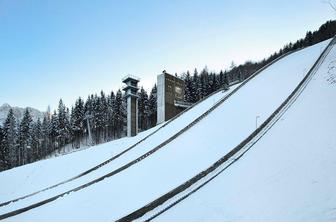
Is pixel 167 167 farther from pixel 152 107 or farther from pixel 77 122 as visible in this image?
pixel 77 122

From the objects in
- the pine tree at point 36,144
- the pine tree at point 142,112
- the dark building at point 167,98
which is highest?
the dark building at point 167,98

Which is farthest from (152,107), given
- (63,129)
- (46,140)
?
(46,140)

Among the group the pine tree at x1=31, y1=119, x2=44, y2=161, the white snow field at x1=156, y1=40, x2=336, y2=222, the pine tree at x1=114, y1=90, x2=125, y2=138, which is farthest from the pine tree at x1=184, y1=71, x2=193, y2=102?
the white snow field at x1=156, y1=40, x2=336, y2=222

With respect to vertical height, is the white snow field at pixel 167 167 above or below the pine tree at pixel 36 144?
above

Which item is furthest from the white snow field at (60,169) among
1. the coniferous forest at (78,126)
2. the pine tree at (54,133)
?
the pine tree at (54,133)

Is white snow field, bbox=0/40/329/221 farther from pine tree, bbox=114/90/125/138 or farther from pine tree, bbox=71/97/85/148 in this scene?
pine tree, bbox=71/97/85/148

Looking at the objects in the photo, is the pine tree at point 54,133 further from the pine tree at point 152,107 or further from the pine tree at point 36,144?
the pine tree at point 152,107

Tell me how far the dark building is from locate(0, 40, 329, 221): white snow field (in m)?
12.0

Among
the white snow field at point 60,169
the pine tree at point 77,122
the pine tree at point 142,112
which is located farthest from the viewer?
the pine tree at point 77,122

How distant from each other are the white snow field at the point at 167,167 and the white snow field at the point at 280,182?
201 centimetres

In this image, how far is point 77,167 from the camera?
832 inches

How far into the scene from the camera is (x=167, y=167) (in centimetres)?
1296

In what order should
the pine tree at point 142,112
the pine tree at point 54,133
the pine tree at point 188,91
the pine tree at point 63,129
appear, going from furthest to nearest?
the pine tree at point 54,133, the pine tree at point 63,129, the pine tree at point 142,112, the pine tree at point 188,91

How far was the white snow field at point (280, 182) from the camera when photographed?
18.1 feet
